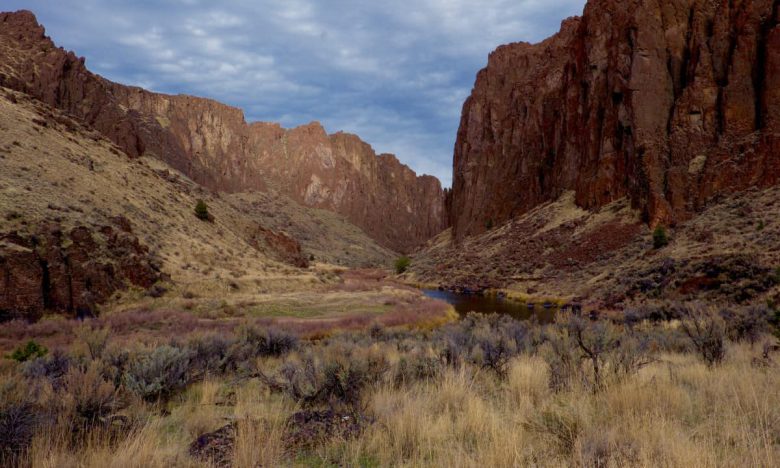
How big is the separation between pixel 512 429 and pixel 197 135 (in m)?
165

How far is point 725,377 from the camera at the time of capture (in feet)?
20.7

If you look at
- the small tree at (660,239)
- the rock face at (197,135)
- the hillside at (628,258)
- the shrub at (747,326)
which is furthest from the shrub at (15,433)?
the rock face at (197,135)

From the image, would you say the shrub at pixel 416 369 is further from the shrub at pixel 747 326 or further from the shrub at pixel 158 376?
the shrub at pixel 747 326

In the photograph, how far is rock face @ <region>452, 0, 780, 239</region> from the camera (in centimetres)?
4344

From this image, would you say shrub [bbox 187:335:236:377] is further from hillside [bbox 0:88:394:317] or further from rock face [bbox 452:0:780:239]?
rock face [bbox 452:0:780:239]

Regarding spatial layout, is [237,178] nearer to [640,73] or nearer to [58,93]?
[58,93]

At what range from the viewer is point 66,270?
69.4 feet

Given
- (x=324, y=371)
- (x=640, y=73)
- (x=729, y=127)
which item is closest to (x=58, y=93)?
(x=324, y=371)

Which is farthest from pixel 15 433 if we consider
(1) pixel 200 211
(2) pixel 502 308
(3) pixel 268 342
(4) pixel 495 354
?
(1) pixel 200 211

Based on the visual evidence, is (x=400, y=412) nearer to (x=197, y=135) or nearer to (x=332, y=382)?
(x=332, y=382)

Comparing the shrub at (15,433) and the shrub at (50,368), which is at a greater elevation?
the shrub at (15,433)

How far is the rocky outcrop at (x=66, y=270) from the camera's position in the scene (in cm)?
1856

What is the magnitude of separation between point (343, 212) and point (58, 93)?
129 m

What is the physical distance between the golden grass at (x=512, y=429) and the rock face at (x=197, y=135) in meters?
55.4
